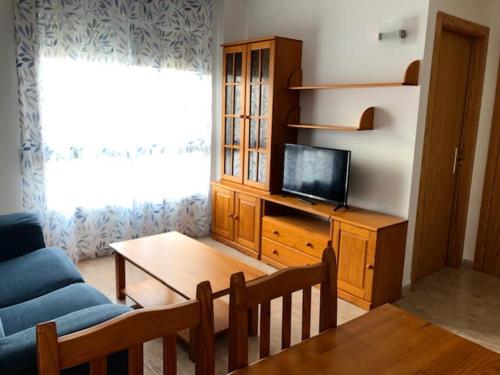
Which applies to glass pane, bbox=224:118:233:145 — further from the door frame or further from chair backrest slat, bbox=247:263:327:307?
chair backrest slat, bbox=247:263:327:307

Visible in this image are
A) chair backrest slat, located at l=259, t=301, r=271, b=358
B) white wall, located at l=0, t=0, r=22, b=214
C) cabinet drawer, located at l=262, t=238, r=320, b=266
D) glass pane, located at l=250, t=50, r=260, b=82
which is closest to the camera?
chair backrest slat, located at l=259, t=301, r=271, b=358

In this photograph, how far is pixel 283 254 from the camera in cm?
385

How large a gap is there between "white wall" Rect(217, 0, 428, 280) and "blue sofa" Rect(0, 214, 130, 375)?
224 cm

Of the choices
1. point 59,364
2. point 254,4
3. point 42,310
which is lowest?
point 42,310

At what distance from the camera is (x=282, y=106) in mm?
3998

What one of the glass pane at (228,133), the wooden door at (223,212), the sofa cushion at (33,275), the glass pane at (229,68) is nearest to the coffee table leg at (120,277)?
the sofa cushion at (33,275)

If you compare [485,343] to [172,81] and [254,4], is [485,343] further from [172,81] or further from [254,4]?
[254,4]

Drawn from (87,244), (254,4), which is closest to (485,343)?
(87,244)

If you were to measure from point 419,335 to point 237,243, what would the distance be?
3097mm

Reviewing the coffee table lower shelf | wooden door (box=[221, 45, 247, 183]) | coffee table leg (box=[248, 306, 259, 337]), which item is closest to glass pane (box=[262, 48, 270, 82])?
wooden door (box=[221, 45, 247, 183])

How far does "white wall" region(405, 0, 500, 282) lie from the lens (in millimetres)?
3160

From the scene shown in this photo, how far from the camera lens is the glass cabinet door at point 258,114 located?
3965 mm

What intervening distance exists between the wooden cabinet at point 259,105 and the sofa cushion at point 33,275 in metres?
1.99

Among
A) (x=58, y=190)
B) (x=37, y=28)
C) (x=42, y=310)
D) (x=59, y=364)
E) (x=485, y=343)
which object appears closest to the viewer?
(x=59, y=364)
